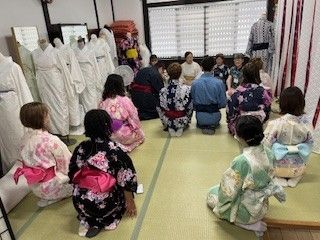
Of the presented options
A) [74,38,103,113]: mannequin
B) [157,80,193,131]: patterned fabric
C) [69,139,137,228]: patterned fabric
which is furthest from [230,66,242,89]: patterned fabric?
[69,139,137,228]: patterned fabric

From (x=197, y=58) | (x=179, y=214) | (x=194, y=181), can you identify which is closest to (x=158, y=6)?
(x=197, y=58)

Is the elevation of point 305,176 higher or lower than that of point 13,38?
lower

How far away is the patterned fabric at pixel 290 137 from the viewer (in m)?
2.51

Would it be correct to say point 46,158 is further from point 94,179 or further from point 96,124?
point 96,124

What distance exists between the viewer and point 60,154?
2428mm

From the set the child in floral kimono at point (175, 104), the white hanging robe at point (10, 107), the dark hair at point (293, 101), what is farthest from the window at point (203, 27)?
the white hanging robe at point (10, 107)

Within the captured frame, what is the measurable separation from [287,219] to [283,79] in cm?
328

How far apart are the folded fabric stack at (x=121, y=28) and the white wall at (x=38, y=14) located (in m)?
0.41

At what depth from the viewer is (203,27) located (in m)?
6.64

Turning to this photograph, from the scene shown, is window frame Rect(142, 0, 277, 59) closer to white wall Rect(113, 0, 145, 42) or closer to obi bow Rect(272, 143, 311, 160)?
white wall Rect(113, 0, 145, 42)

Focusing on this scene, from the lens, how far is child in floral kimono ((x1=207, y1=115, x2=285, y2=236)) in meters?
1.89

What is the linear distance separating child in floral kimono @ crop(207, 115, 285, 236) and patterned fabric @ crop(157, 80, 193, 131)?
1.85 meters

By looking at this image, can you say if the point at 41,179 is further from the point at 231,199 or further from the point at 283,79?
the point at 283,79

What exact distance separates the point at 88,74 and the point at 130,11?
3.32 meters
